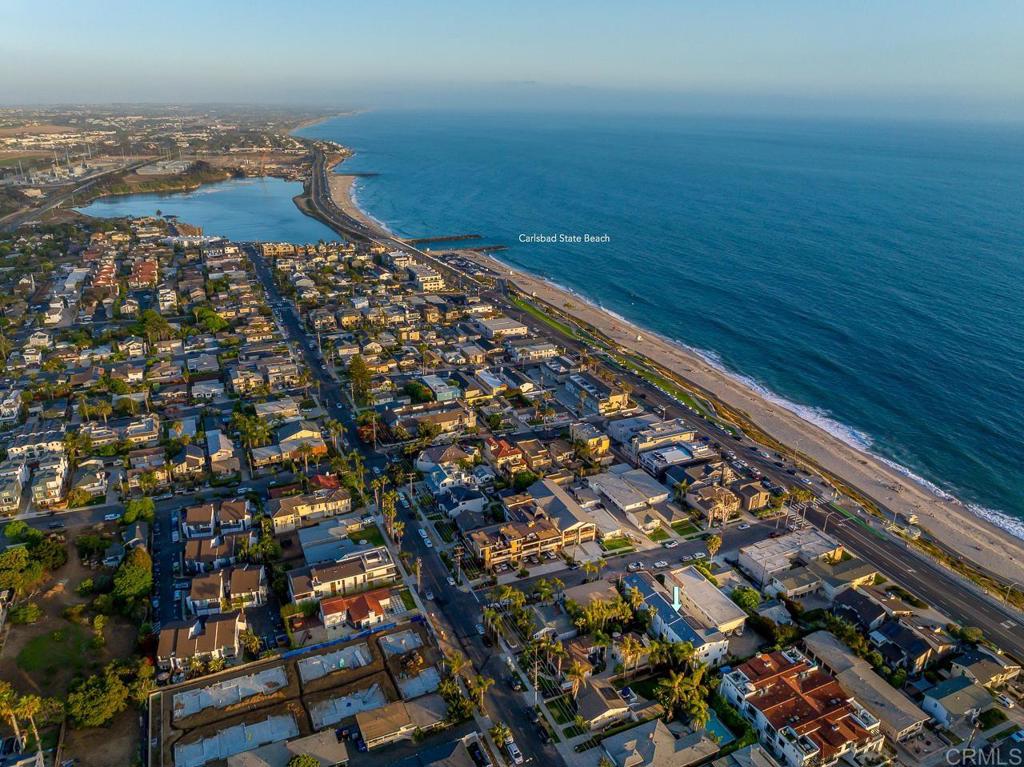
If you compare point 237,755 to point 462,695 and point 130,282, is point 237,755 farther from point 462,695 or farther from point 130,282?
point 130,282

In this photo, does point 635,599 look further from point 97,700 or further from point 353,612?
point 97,700

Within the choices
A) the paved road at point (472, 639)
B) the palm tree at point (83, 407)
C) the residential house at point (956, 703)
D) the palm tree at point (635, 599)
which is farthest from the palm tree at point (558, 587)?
the palm tree at point (83, 407)

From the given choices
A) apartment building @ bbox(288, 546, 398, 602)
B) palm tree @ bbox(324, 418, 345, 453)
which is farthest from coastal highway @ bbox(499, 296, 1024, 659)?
palm tree @ bbox(324, 418, 345, 453)

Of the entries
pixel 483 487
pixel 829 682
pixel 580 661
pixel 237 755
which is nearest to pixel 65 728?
pixel 237 755

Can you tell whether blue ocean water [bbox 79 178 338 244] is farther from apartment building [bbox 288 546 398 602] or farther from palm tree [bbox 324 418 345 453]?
apartment building [bbox 288 546 398 602]

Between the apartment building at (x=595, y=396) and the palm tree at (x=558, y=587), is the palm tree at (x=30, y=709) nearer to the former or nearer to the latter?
the palm tree at (x=558, y=587)
